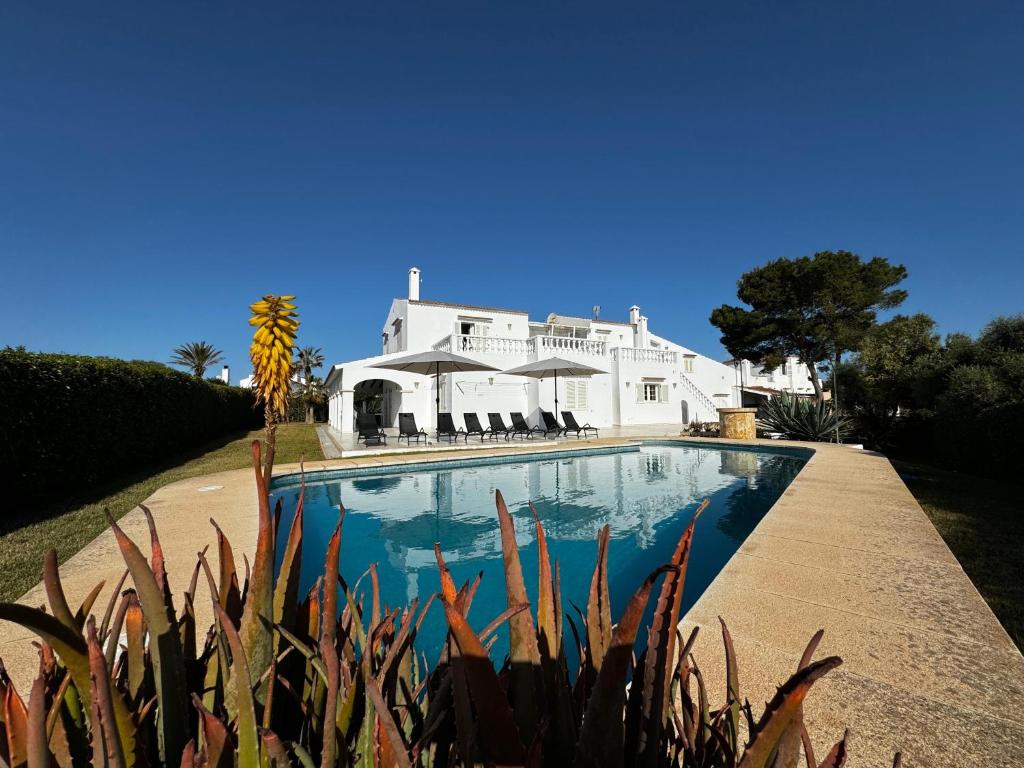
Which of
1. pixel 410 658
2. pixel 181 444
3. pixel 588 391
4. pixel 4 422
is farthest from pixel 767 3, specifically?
pixel 181 444

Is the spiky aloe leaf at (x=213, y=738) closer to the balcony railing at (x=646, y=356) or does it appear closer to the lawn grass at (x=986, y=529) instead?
the lawn grass at (x=986, y=529)

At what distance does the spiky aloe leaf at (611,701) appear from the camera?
58cm

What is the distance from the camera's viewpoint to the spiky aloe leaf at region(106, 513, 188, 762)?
29.4 inches

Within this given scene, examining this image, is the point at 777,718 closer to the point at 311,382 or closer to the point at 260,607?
the point at 260,607

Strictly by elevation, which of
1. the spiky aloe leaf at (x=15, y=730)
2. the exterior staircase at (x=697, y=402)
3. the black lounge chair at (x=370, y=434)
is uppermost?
the exterior staircase at (x=697, y=402)

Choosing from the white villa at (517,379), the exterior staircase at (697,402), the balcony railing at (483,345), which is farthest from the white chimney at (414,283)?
the exterior staircase at (697,402)

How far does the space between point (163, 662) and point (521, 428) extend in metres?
17.4

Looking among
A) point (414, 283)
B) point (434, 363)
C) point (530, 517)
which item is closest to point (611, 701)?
point (530, 517)

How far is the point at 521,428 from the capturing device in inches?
712

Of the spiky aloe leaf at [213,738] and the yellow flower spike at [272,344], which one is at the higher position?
the yellow flower spike at [272,344]

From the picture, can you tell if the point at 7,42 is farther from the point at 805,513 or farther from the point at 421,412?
the point at 805,513

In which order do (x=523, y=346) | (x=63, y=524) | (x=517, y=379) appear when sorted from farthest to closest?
1. (x=523, y=346)
2. (x=517, y=379)
3. (x=63, y=524)

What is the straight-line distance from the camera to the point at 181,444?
46.6ft

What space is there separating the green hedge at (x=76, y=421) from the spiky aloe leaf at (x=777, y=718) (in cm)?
571
